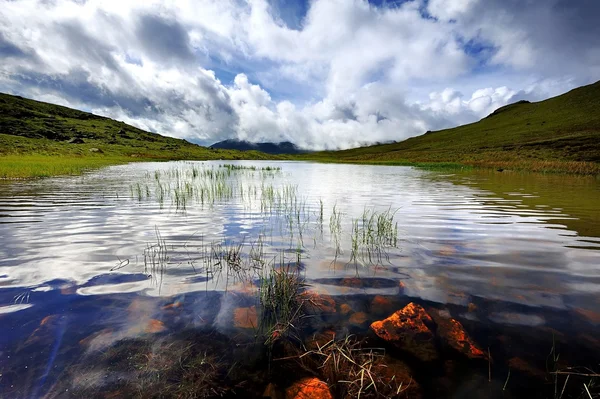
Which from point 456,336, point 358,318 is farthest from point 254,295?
point 456,336

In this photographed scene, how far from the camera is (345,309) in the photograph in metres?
5.55

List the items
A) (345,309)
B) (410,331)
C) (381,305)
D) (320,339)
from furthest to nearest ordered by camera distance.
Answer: (381,305) < (345,309) < (410,331) < (320,339)

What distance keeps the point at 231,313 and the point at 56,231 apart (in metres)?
9.10

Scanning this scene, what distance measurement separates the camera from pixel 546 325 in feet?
16.3

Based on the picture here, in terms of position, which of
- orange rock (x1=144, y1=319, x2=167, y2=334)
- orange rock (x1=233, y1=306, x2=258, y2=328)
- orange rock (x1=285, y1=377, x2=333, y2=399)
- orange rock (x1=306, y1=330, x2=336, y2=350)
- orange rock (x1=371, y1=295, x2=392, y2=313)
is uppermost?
orange rock (x1=144, y1=319, x2=167, y2=334)

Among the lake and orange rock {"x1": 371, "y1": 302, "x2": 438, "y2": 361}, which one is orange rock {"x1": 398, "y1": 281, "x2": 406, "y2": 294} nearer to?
the lake

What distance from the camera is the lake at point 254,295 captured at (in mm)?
3912

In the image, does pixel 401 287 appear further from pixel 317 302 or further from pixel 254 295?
pixel 254 295

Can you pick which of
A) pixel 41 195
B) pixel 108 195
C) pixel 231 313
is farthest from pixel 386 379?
pixel 41 195

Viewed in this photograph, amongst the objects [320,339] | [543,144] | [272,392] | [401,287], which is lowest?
[272,392]

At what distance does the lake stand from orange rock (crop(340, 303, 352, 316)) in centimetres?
4

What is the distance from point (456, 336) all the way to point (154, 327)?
503 cm

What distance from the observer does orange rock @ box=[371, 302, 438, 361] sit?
14.9 ft

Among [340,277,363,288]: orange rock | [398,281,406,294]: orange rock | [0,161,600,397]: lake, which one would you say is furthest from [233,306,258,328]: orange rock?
[398,281,406,294]: orange rock
